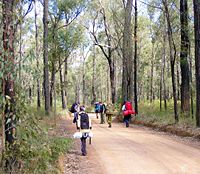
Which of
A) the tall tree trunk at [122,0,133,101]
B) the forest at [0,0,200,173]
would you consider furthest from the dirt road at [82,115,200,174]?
the tall tree trunk at [122,0,133,101]

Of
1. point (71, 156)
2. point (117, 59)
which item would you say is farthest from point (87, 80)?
point (71, 156)

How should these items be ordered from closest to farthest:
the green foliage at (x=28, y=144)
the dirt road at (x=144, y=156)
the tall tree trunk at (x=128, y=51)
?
the green foliage at (x=28, y=144)
the dirt road at (x=144, y=156)
the tall tree trunk at (x=128, y=51)

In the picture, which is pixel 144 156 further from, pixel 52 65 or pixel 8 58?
pixel 52 65

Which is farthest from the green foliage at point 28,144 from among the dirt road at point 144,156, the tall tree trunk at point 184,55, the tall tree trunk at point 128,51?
the tall tree trunk at point 128,51

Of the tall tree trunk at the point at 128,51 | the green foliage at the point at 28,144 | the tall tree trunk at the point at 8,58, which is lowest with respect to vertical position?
the green foliage at the point at 28,144

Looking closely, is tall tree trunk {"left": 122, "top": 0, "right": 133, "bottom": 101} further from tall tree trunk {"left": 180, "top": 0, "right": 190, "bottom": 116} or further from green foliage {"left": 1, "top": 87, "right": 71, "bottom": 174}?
green foliage {"left": 1, "top": 87, "right": 71, "bottom": 174}

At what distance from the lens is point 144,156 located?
1066 centimetres

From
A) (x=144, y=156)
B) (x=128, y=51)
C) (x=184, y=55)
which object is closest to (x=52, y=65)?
(x=128, y=51)

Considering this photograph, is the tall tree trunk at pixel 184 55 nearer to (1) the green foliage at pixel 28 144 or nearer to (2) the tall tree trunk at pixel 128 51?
(2) the tall tree trunk at pixel 128 51

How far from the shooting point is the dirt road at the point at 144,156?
8.88 meters

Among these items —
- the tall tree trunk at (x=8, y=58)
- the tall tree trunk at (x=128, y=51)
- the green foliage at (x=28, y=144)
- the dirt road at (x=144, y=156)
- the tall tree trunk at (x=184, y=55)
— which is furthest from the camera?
the tall tree trunk at (x=128, y=51)

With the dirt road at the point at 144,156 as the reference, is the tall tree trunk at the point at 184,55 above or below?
above

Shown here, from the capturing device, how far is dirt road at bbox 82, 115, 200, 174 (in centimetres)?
888

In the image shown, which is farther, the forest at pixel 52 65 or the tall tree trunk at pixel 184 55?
the tall tree trunk at pixel 184 55
